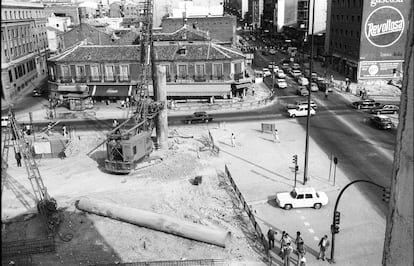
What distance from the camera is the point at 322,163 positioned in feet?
119

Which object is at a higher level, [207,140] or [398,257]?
[398,257]

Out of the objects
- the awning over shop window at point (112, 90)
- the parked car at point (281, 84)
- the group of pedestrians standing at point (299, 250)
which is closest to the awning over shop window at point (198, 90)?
the awning over shop window at point (112, 90)

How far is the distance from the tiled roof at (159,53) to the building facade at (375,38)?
2309cm

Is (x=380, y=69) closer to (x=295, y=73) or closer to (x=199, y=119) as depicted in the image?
(x=295, y=73)

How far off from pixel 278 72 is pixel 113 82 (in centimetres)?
3406

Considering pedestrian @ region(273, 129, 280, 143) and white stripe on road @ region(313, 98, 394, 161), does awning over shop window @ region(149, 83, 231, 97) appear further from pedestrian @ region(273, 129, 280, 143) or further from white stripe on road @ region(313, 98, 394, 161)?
pedestrian @ region(273, 129, 280, 143)

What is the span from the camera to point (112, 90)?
60812 mm

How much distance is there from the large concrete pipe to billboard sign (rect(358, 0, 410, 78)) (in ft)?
184

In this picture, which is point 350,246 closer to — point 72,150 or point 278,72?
point 72,150

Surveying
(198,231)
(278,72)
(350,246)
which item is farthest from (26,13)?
(350,246)

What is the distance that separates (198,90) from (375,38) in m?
32.4

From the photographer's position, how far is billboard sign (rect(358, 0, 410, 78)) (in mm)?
66688

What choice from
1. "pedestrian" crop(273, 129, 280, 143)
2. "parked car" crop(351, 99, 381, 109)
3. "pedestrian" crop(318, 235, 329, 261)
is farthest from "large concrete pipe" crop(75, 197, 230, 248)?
"parked car" crop(351, 99, 381, 109)

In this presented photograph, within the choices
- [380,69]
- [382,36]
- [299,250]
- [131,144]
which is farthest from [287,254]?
[382,36]
